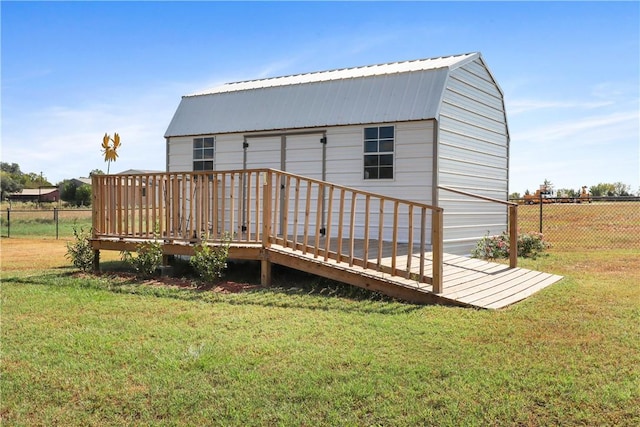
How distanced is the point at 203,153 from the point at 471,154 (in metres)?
5.82

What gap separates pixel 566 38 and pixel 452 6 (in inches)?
98.4

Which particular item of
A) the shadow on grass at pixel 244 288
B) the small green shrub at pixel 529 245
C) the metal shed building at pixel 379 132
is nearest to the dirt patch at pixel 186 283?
the shadow on grass at pixel 244 288

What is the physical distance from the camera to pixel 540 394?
3424mm

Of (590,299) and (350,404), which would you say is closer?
(350,404)

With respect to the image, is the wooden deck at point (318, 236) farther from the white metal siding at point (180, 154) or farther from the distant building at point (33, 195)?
the distant building at point (33, 195)

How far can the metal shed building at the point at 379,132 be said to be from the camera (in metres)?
9.21

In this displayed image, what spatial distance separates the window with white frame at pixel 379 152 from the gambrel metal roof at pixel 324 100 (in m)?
0.24

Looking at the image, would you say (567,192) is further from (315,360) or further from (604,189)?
(315,360)

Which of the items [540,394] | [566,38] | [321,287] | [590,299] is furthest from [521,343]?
[566,38]

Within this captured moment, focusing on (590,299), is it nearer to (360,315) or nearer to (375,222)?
(360,315)

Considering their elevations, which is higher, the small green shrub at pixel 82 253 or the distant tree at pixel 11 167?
the distant tree at pixel 11 167

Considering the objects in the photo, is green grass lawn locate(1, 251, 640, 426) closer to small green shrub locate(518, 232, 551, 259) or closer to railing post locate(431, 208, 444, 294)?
railing post locate(431, 208, 444, 294)

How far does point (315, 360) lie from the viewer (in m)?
4.10

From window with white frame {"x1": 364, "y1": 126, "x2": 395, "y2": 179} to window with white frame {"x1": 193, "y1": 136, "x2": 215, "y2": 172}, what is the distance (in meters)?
3.71
